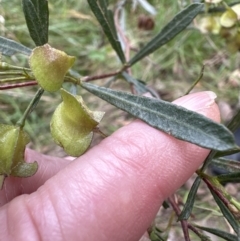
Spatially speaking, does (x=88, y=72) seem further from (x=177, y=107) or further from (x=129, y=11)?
(x=177, y=107)

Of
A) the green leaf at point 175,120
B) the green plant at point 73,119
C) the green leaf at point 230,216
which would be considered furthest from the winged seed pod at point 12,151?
the green leaf at point 230,216

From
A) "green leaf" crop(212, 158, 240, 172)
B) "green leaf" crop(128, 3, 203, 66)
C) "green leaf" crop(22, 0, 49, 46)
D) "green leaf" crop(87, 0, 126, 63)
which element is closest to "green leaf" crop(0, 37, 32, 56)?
"green leaf" crop(22, 0, 49, 46)

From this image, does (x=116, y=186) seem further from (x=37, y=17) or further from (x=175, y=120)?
(x=37, y=17)

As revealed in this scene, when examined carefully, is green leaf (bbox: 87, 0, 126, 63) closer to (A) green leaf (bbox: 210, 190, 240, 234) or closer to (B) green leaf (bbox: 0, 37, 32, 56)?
(B) green leaf (bbox: 0, 37, 32, 56)

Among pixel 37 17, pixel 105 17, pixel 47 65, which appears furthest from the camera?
pixel 105 17

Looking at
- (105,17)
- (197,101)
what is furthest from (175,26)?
(197,101)

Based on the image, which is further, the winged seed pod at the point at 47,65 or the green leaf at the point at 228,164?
the green leaf at the point at 228,164

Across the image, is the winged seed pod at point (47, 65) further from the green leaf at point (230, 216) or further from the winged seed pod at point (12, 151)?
the green leaf at point (230, 216)
